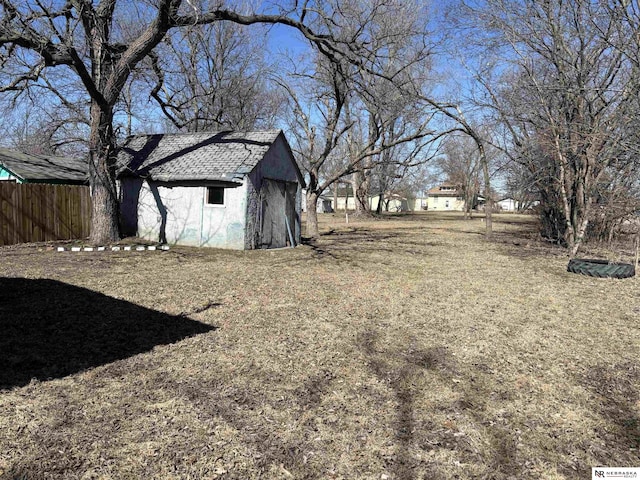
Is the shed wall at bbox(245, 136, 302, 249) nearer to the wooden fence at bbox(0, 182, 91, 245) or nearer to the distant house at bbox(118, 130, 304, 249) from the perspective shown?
the distant house at bbox(118, 130, 304, 249)

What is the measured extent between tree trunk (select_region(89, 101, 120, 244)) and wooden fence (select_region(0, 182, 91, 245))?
5.20 feet

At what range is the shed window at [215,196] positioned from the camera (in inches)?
531

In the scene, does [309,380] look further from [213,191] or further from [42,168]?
[42,168]

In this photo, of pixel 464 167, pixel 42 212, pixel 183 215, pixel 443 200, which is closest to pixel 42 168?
pixel 42 212

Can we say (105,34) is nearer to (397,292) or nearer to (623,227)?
(397,292)

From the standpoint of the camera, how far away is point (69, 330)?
5258 millimetres

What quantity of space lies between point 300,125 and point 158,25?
9710mm

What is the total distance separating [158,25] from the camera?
450 inches

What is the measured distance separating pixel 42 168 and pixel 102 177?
574 cm

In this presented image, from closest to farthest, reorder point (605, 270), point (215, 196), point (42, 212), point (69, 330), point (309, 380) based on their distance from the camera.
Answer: point (309, 380) → point (69, 330) → point (605, 270) → point (42, 212) → point (215, 196)

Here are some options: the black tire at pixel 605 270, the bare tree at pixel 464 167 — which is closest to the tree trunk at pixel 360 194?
the bare tree at pixel 464 167

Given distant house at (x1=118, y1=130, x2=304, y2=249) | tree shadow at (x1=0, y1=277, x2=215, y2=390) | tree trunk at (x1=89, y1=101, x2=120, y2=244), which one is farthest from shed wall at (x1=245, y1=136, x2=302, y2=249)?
tree shadow at (x1=0, y1=277, x2=215, y2=390)

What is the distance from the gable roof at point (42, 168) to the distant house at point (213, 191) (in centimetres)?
281

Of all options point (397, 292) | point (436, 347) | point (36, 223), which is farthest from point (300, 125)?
point (436, 347)
